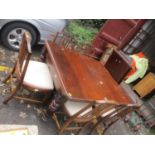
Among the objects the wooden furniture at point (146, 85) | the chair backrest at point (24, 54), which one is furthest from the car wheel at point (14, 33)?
the wooden furniture at point (146, 85)

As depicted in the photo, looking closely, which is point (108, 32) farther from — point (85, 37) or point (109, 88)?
point (109, 88)

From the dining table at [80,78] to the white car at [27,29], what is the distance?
949 millimetres

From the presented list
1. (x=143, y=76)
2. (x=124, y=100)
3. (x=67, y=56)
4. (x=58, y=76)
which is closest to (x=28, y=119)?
(x=58, y=76)

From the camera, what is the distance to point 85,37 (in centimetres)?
619

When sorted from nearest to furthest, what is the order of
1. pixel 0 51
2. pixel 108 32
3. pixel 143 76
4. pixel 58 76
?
pixel 58 76 → pixel 0 51 → pixel 108 32 → pixel 143 76

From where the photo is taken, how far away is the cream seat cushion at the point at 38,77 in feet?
10.2

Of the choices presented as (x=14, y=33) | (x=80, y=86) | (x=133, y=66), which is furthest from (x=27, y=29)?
(x=133, y=66)

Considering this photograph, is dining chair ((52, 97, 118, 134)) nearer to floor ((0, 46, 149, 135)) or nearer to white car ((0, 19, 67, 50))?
floor ((0, 46, 149, 135))

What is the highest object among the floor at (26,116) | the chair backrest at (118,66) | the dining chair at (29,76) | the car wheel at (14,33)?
the chair backrest at (118,66)

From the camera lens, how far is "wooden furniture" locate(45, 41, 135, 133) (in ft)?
9.27

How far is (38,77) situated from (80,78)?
605 millimetres

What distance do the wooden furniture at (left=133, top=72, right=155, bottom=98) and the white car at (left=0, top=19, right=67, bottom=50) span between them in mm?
2334

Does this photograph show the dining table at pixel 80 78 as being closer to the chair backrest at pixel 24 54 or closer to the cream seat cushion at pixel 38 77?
the cream seat cushion at pixel 38 77

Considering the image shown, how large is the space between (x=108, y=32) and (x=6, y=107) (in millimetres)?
2890
